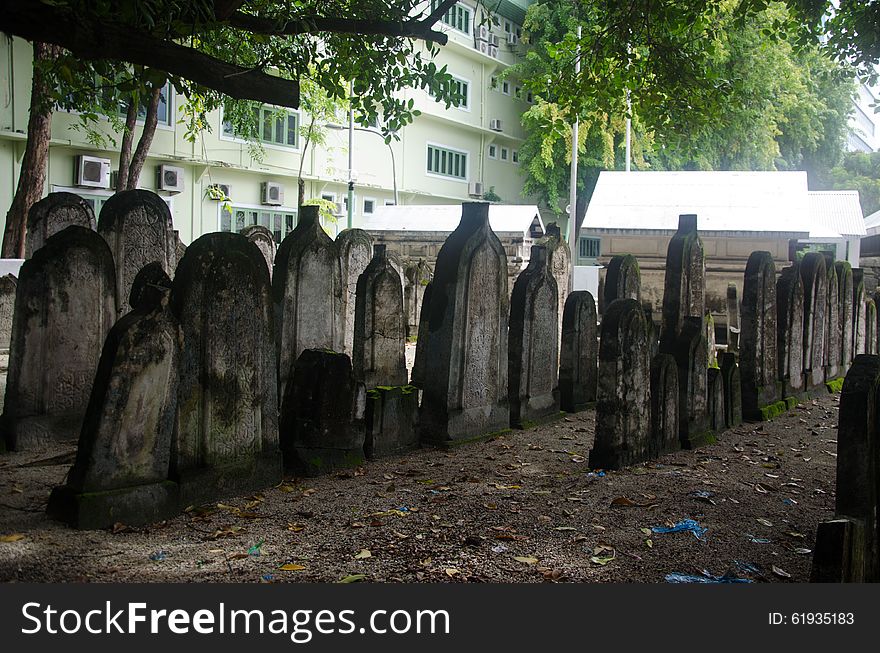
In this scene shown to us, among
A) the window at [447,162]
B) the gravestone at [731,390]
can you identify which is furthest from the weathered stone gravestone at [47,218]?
the window at [447,162]

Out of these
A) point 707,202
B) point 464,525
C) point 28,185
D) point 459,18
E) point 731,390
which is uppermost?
point 459,18

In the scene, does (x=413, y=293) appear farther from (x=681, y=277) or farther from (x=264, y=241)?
(x=681, y=277)

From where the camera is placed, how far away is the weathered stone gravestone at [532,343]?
856cm

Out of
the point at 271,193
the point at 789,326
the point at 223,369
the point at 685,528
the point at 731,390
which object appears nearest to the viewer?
the point at 685,528

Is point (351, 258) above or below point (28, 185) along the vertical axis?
below

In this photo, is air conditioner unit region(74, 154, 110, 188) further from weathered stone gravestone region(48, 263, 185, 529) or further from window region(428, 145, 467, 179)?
weathered stone gravestone region(48, 263, 185, 529)

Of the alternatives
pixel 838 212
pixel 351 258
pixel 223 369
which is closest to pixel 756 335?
pixel 351 258

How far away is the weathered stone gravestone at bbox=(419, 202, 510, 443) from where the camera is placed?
7723 millimetres

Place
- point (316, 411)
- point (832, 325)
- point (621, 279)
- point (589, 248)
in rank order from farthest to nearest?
point (589, 248), point (832, 325), point (621, 279), point (316, 411)

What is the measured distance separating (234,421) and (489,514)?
6.11 ft

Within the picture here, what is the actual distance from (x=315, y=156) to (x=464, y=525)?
23.4 meters

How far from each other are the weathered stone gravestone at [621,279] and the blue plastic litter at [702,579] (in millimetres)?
6346

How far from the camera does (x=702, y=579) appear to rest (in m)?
4.51

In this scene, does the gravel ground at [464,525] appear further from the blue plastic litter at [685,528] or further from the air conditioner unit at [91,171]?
the air conditioner unit at [91,171]
